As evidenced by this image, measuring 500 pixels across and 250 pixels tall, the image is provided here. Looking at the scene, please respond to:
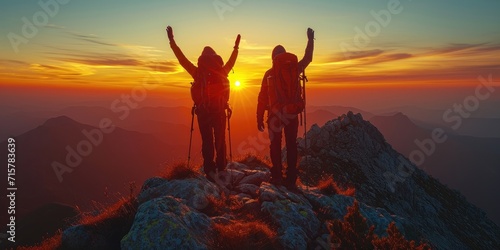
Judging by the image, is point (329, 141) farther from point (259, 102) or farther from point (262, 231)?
point (262, 231)

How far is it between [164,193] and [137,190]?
130cm

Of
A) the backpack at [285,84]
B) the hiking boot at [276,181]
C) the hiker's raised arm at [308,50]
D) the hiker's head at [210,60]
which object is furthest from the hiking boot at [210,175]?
the hiker's raised arm at [308,50]

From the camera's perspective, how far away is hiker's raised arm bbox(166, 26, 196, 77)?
1112 centimetres

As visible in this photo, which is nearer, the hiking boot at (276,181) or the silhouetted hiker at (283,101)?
the silhouetted hiker at (283,101)

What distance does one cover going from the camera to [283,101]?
11.3 m

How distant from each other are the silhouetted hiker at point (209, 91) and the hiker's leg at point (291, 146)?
233cm

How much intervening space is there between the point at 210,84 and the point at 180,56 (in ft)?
4.81

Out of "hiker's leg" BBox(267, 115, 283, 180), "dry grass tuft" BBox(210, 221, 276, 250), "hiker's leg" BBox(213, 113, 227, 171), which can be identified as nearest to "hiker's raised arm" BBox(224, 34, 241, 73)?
"hiker's leg" BBox(213, 113, 227, 171)

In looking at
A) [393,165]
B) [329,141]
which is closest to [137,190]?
[329,141]

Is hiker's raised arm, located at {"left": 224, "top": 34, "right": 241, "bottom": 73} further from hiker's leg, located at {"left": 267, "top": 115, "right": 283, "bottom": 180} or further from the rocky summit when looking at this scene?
the rocky summit

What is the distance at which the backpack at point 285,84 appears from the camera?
36.7 ft

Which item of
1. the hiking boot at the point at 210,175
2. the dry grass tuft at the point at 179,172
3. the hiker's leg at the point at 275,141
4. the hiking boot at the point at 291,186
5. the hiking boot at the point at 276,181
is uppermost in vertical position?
the hiker's leg at the point at 275,141

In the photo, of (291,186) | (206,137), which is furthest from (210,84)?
(291,186)

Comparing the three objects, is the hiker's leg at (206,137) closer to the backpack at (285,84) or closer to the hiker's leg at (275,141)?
the hiker's leg at (275,141)
